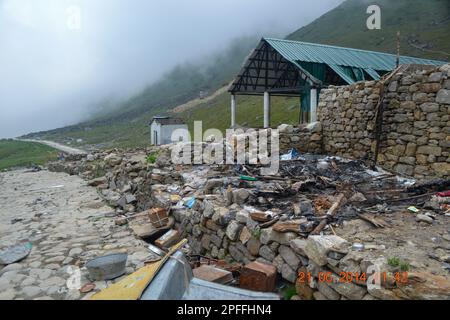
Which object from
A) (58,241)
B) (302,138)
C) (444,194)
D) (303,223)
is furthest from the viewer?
(302,138)

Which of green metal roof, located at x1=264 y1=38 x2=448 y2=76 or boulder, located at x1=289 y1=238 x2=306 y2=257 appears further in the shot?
green metal roof, located at x1=264 y1=38 x2=448 y2=76

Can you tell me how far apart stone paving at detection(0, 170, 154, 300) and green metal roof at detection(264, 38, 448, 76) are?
1185 cm

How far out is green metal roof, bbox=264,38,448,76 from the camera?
1638cm

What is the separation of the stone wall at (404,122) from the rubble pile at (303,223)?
21.9 inches

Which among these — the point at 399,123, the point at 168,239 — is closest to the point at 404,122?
the point at 399,123

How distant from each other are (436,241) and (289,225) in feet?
5.42

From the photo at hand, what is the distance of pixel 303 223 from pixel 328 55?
52.3 feet

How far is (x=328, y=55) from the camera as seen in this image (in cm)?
1767

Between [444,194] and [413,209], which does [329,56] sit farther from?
[413,209]

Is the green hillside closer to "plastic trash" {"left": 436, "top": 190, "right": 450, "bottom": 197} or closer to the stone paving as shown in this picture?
the stone paving

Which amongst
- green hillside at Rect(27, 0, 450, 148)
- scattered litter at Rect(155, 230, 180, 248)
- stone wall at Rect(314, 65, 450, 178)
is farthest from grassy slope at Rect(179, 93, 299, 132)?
scattered litter at Rect(155, 230, 180, 248)
